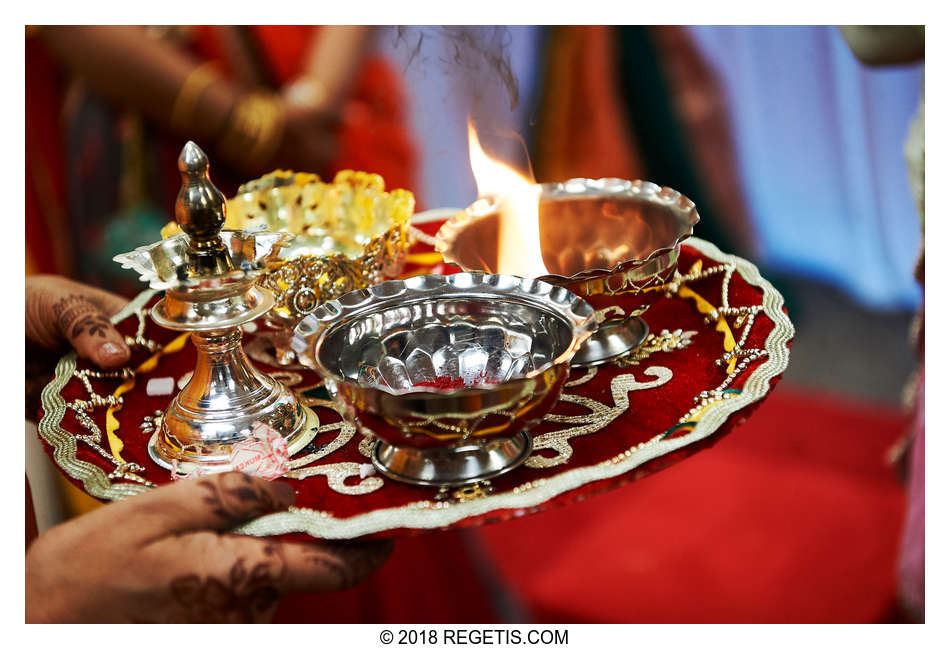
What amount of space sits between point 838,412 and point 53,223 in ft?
7.14

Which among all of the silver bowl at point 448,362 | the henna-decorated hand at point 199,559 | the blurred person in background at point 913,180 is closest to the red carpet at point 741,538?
the blurred person in background at point 913,180

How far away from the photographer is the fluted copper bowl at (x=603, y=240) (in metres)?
1.09

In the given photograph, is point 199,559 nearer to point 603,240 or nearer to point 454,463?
point 454,463

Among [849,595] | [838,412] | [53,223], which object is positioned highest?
[53,223]

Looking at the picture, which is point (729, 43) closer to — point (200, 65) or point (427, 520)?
point (200, 65)

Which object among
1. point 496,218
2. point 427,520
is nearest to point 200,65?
point 496,218

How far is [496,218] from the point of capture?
1.24m

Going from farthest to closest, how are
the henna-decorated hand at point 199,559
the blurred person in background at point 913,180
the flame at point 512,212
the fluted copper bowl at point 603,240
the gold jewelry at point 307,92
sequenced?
the gold jewelry at point 307,92 < the blurred person in background at point 913,180 < the flame at point 512,212 < the fluted copper bowl at point 603,240 < the henna-decorated hand at point 199,559

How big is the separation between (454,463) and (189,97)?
4.90 ft

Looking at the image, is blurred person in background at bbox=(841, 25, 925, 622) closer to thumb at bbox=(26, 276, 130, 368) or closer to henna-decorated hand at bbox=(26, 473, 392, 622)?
henna-decorated hand at bbox=(26, 473, 392, 622)

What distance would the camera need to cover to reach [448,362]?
1.05 m

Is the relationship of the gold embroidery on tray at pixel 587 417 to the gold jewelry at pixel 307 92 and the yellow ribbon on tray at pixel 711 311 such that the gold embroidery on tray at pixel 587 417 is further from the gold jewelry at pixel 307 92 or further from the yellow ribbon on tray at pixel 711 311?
the gold jewelry at pixel 307 92

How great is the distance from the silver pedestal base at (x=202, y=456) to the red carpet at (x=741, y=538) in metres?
0.79

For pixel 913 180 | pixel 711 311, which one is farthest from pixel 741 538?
pixel 711 311
